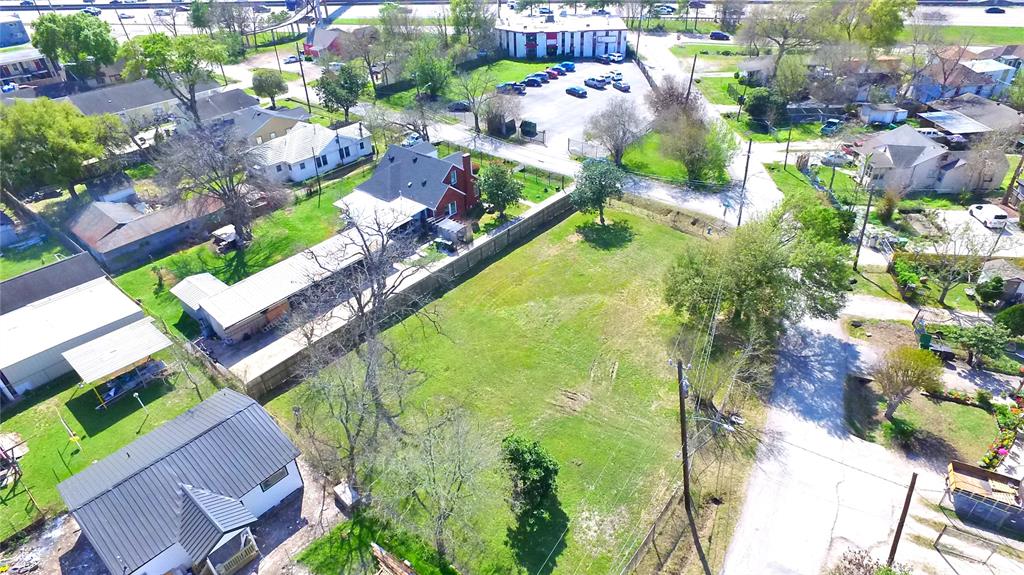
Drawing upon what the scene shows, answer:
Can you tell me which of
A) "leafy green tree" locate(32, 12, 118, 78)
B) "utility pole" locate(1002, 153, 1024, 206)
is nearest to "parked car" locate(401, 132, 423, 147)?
"leafy green tree" locate(32, 12, 118, 78)

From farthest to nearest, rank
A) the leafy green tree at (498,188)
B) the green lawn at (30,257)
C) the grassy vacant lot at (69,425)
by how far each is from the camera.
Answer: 1. the leafy green tree at (498,188)
2. the green lawn at (30,257)
3. the grassy vacant lot at (69,425)

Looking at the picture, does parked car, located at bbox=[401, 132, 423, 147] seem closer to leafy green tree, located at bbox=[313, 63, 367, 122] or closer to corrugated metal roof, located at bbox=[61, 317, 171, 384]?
leafy green tree, located at bbox=[313, 63, 367, 122]

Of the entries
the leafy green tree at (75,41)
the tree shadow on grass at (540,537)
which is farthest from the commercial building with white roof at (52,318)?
the leafy green tree at (75,41)

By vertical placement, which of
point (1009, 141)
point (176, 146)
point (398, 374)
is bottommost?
point (398, 374)

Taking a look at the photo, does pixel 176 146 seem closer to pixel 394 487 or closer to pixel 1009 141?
pixel 394 487

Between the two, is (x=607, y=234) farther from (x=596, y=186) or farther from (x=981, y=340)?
(x=981, y=340)

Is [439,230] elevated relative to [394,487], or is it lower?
elevated

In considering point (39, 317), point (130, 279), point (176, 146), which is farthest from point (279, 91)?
point (39, 317)

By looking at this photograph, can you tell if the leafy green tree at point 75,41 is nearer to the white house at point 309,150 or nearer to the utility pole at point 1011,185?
the white house at point 309,150
